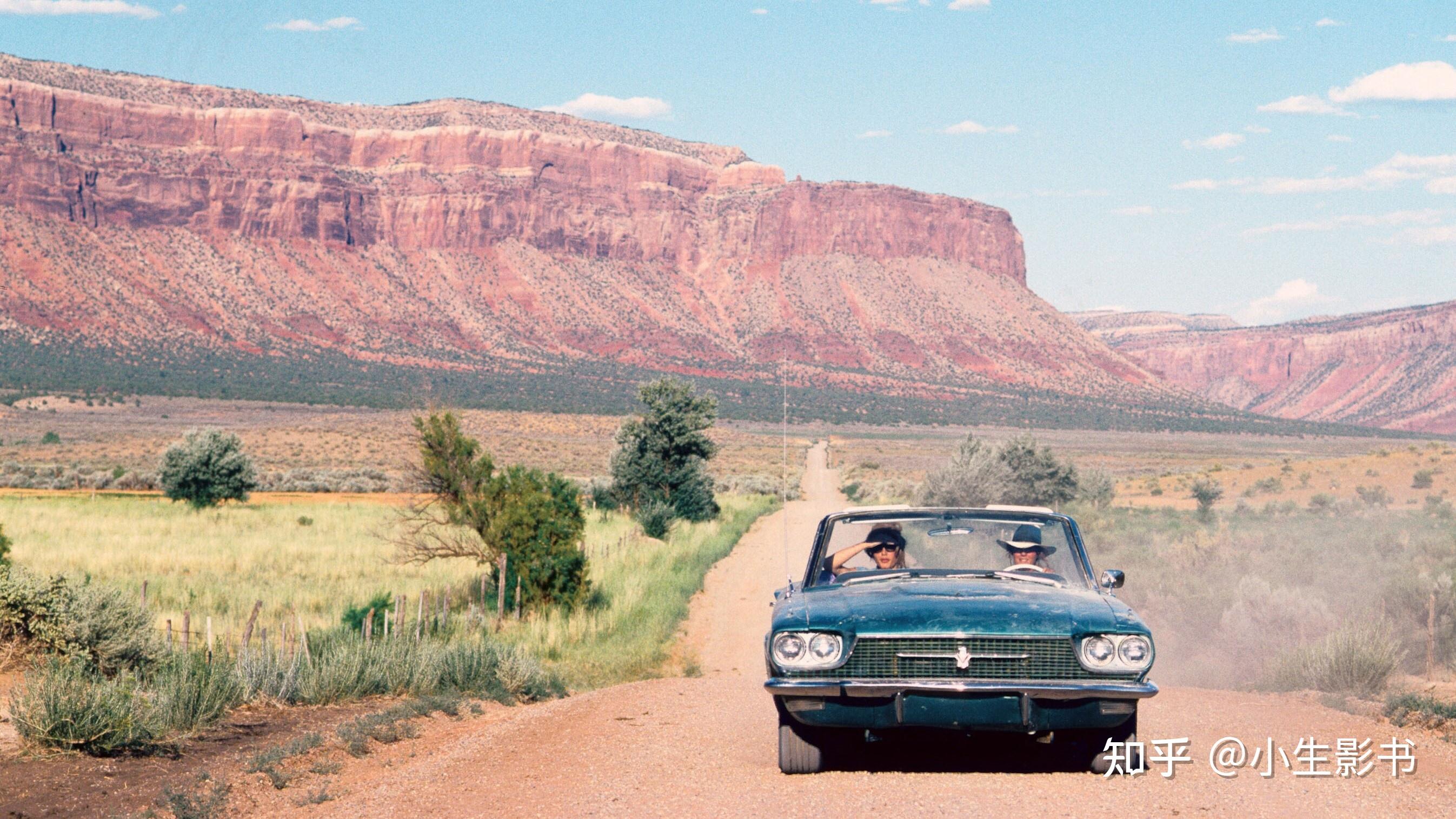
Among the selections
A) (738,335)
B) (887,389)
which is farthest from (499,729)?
(738,335)

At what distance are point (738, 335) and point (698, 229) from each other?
94.1ft

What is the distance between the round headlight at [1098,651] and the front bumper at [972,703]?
→ 0.47ft

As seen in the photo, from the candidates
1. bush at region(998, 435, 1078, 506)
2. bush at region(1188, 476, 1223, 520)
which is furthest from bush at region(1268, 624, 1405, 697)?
bush at region(1188, 476, 1223, 520)

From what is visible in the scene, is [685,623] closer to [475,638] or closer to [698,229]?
[475,638]

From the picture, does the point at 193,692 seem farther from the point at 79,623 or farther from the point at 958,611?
the point at 958,611

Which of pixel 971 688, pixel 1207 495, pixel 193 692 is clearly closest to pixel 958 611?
pixel 971 688

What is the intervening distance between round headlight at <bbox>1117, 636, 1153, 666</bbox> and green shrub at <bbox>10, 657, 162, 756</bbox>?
6.00 metres

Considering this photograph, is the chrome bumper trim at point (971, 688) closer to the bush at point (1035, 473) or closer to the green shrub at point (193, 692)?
the green shrub at point (193, 692)

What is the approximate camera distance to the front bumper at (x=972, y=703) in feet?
21.8

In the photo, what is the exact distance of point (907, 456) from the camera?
8088 centimetres

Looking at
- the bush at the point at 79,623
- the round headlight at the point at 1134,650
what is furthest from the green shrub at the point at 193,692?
the round headlight at the point at 1134,650

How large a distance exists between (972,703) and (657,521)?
2595cm

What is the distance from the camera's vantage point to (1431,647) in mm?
13641

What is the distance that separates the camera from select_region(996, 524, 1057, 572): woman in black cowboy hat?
8.69 m
